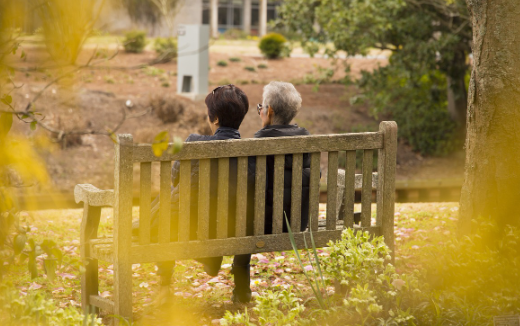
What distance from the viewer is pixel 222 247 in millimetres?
3455

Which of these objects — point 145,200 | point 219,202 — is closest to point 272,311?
point 219,202

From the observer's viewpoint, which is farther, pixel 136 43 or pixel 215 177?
pixel 136 43

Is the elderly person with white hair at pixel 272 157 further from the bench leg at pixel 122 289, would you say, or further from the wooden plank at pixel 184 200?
the bench leg at pixel 122 289

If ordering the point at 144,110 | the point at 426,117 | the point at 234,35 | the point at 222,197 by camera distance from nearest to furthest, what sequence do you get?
the point at 222,197, the point at 144,110, the point at 426,117, the point at 234,35

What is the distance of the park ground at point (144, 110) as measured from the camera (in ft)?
45.3

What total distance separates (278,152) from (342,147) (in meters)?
0.39

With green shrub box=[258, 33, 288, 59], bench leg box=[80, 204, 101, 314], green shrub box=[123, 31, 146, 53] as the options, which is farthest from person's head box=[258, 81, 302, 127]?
green shrub box=[258, 33, 288, 59]

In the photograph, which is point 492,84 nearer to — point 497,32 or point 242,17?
point 497,32

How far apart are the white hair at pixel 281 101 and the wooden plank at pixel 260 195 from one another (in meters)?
0.45

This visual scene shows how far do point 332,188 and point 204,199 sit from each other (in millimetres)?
749

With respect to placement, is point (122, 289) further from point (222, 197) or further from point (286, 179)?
point (286, 179)

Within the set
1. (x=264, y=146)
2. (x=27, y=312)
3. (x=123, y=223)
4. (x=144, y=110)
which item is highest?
(x=264, y=146)

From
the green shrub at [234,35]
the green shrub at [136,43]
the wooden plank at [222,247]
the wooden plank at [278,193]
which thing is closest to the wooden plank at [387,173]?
the wooden plank at [222,247]

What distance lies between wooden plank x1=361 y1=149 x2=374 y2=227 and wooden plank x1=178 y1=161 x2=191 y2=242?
1031 mm
